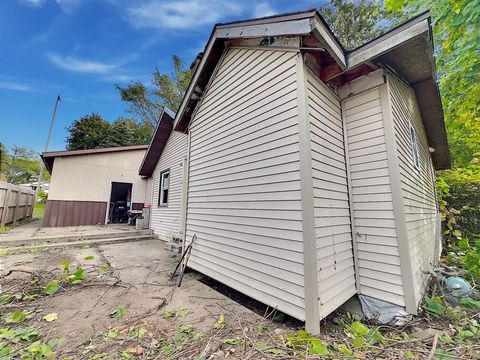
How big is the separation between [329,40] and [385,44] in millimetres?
742

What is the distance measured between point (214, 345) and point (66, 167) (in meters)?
11.0

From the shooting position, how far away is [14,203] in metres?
9.70

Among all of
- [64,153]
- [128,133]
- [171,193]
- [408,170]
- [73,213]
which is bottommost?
[73,213]

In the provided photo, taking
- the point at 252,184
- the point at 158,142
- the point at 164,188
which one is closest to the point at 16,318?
the point at 252,184

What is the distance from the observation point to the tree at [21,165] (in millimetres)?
27030

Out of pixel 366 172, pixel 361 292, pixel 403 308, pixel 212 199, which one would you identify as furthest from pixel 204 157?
pixel 403 308

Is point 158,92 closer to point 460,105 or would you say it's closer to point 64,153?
point 64,153

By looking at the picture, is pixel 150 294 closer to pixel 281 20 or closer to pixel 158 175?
pixel 281 20

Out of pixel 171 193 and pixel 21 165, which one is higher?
pixel 21 165

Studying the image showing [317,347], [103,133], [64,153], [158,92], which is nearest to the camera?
[317,347]

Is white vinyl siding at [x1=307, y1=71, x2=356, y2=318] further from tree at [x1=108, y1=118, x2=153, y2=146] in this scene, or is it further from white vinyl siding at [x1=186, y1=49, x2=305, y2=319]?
tree at [x1=108, y1=118, x2=153, y2=146]

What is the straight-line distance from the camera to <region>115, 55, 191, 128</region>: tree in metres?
18.0

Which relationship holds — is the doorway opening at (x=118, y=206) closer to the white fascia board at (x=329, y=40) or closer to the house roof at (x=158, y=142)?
the house roof at (x=158, y=142)

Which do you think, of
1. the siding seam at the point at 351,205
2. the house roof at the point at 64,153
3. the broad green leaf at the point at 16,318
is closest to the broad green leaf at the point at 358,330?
the siding seam at the point at 351,205
